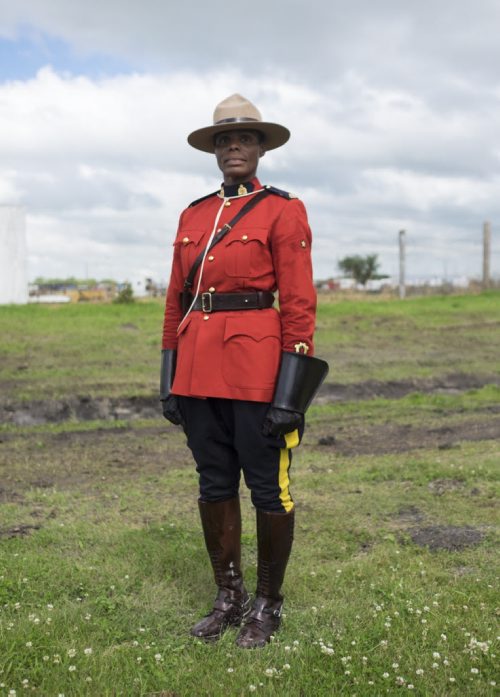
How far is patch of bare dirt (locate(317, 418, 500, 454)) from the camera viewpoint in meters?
8.66

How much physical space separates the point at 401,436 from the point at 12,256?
1882 centimetres

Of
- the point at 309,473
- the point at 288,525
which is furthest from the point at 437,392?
the point at 288,525

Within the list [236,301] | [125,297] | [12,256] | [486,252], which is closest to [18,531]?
[236,301]

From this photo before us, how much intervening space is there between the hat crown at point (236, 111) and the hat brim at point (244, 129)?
3 cm

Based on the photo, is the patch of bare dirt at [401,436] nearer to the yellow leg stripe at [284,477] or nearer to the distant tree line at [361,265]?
the yellow leg stripe at [284,477]

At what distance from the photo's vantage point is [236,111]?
395cm

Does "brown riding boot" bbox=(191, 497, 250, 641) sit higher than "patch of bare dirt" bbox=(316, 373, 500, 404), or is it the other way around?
"brown riding boot" bbox=(191, 497, 250, 641)

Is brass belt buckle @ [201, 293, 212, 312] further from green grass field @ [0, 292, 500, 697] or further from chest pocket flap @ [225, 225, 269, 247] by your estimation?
green grass field @ [0, 292, 500, 697]

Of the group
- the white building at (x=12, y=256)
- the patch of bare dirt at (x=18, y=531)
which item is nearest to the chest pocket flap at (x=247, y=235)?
the patch of bare dirt at (x=18, y=531)

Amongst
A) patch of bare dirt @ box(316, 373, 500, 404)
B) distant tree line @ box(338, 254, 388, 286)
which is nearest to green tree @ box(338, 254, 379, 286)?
distant tree line @ box(338, 254, 388, 286)

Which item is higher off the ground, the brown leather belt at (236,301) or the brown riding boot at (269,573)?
the brown leather belt at (236,301)

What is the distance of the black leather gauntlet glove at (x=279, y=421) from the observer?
373cm

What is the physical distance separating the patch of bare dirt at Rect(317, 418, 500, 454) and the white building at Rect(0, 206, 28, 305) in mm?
17610

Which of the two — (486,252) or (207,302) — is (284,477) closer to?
(207,302)
